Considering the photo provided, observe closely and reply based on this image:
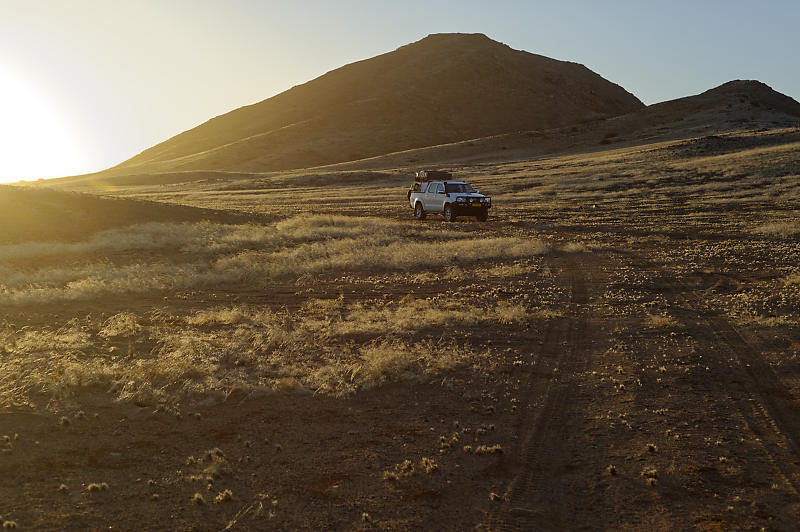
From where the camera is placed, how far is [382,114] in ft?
504

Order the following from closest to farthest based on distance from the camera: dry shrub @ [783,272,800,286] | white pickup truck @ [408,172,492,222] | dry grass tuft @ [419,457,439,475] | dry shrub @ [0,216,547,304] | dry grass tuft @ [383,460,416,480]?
dry grass tuft @ [383,460,416,480]
dry grass tuft @ [419,457,439,475]
dry shrub @ [783,272,800,286]
dry shrub @ [0,216,547,304]
white pickup truck @ [408,172,492,222]

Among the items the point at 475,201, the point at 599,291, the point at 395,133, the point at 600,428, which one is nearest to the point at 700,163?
the point at 475,201

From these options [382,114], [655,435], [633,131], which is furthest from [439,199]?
[382,114]

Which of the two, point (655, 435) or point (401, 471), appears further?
point (655, 435)

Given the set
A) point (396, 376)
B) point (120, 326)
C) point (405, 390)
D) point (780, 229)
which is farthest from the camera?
point (780, 229)

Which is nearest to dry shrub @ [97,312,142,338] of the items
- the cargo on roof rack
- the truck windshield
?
the truck windshield

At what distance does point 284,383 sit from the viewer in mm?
8422

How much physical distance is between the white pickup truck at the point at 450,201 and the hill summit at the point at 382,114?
90320 mm

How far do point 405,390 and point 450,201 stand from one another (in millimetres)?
25690

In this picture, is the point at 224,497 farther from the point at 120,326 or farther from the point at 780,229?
the point at 780,229

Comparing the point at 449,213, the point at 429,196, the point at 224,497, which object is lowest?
the point at 224,497

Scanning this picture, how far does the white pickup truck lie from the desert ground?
12.2 m

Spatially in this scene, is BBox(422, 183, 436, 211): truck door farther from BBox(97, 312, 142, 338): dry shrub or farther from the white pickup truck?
BBox(97, 312, 142, 338): dry shrub

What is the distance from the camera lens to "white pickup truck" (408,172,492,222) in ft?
108
